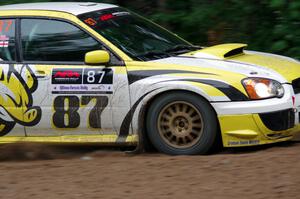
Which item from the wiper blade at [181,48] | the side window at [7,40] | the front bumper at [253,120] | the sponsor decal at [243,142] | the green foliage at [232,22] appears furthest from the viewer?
the green foliage at [232,22]

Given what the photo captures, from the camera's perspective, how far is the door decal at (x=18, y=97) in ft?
24.9

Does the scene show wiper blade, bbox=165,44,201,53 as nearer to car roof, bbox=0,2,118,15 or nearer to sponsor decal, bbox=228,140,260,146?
car roof, bbox=0,2,118,15

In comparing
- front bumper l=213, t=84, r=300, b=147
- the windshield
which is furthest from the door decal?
front bumper l=213, t=84, r=300, b=147

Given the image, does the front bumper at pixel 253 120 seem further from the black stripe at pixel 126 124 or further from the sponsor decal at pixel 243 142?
the black stripe at pixel 126 124

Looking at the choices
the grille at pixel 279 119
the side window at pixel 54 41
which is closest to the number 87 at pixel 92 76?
the side window at pixel 54 41

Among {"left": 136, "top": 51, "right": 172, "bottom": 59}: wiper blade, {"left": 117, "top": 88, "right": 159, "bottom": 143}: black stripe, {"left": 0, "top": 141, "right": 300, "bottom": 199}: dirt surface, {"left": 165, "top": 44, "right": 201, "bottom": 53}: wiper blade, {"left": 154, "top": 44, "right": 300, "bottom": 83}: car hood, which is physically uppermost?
{"left": 165, "top": 44, "right": 201, "bottom": 53}: wiper blade

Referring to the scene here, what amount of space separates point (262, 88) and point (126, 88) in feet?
4.82

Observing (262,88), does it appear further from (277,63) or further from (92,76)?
(92,76)

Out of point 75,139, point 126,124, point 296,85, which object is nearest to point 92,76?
Result: point 126,124

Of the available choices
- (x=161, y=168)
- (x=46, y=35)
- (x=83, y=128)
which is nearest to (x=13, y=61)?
(x=46, y=35)

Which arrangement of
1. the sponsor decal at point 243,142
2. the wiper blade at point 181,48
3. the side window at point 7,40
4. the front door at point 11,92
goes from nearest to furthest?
the sponsor decal at point 243,142
the front door at point 11,92
the side window at point 7,40
the wiper blade at point 181,48

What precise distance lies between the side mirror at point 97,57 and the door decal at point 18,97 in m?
0.71

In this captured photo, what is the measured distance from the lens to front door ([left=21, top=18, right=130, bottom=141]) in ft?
24.1

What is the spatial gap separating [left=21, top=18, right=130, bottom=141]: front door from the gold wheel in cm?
45
